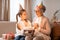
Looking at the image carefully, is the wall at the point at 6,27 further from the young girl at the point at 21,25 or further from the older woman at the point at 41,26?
the older woman at the point at 41,26

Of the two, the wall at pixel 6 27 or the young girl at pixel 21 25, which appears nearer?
the young girl at pixel 21 25

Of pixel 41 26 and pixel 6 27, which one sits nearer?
pixel 41 26

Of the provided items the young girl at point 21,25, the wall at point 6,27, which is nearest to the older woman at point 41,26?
the young girl at point 21,25

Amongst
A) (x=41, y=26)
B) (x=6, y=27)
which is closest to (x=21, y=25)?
(x=41, y=26)

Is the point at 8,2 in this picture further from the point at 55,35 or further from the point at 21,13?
the point at 55,35

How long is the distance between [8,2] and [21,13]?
1.10 meters

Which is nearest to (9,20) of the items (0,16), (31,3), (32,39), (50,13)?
(0,16)

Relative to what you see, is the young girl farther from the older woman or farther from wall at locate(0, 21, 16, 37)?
wall at locate(0, 21, 16, 37)

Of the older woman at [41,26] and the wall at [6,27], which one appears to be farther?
the wall at [6,27]

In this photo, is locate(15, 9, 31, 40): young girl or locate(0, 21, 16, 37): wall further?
locate(0, 21, 16, 37): wall

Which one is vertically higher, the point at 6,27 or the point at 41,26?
the point at 41,26

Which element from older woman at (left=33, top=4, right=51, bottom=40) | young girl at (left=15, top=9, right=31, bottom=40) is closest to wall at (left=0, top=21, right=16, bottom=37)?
young girl at (left=15, top=9, right=31, bottom=40)

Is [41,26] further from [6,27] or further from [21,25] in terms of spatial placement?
[6,27]

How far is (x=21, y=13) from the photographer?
2.02 meters
